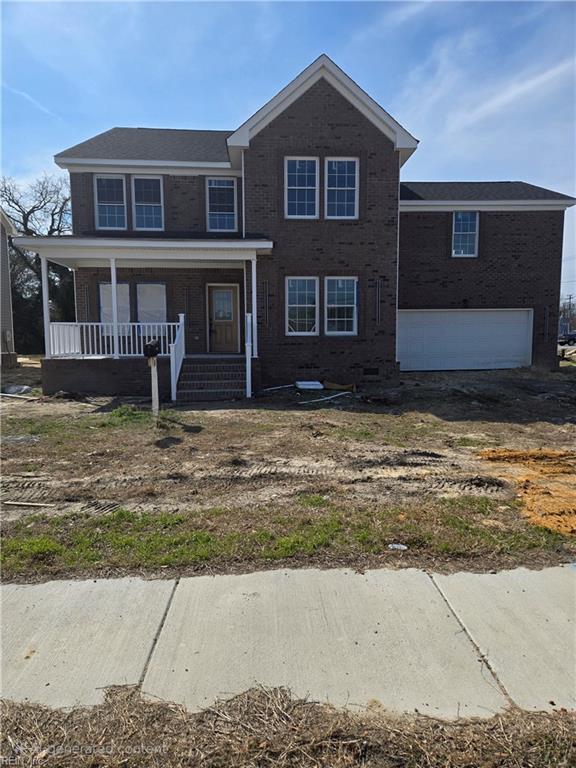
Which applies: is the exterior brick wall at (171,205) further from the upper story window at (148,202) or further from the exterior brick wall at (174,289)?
the exterior brick wall at (174,289)

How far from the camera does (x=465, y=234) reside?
→ 1880 cm

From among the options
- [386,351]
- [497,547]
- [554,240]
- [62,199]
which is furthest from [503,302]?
[62,199]

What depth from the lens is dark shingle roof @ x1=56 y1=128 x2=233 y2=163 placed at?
55.1 feet

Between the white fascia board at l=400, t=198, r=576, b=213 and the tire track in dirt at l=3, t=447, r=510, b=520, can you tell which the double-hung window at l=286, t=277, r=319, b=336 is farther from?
the tire track in dirt at l=3, t=447, r=510, b=520

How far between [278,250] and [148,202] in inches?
205

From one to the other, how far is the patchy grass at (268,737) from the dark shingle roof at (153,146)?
16.9 m

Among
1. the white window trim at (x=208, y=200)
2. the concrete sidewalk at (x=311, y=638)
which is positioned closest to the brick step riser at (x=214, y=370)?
the white window trim at (x=208, y=200)

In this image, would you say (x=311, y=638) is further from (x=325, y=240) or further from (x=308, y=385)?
(x=325, y=240)

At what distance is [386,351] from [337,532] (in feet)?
38.9

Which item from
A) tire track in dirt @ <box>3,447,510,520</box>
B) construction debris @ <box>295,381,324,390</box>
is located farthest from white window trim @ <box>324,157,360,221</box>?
tire track in dirt @ <box>3,447,510,520</box>

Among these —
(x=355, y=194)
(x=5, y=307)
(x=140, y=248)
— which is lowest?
(x=5, y=307)

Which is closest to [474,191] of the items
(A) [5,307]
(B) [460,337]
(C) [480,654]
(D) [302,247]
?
(B) [460,337]

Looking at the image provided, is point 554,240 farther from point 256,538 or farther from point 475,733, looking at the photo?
point 475,733

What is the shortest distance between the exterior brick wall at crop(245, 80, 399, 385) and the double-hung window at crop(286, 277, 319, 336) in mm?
202
